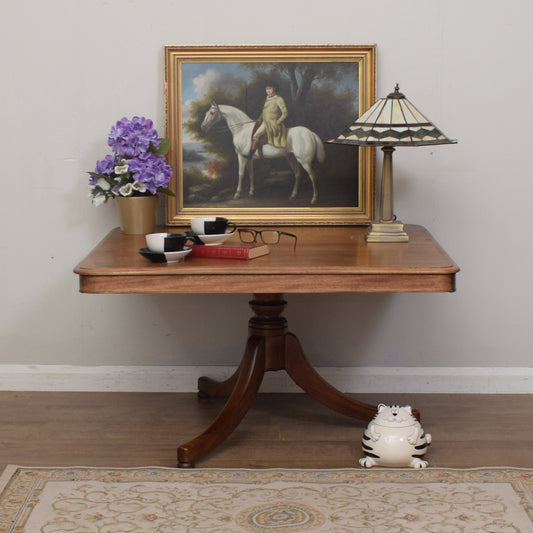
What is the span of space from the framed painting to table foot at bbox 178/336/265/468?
0.55 metres

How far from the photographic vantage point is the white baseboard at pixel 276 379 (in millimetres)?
3285

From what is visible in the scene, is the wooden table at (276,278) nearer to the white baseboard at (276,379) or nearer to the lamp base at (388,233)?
the lamp base at (388,233)

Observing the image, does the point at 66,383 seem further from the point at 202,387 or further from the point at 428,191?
the point at 428,191

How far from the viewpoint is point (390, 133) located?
2617mm

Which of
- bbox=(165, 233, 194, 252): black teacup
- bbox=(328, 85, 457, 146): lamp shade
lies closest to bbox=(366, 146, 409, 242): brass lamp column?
bbox=(328, 85, 457, 146): lamp shade

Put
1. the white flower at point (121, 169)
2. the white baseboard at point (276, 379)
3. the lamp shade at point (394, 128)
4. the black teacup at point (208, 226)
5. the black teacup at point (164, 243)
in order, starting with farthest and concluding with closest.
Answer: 1. the white baseboard at point (276, 379)
2. the white flower at point (121, 169)
3. the lamp shade at point (394, 128)
4. the black teacup at point (208, 226)
5. the black teacup at point (164, 243)

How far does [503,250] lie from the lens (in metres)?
3.20

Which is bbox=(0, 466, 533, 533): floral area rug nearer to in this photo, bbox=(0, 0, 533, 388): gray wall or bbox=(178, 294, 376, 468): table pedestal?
bbox=(178, 294, 376, 468): table pedestal

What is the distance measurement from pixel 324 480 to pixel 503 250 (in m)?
1.25

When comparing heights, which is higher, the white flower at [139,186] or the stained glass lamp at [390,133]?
the stained glass lamp at [390,133]

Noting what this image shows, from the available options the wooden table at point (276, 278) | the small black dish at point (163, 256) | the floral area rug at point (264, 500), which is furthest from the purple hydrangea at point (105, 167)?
the floral area rug at point (264, 500)

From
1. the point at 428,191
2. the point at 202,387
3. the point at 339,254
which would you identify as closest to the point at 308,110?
the point at 428,191

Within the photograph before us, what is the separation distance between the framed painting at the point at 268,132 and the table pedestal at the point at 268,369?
1.37 ft

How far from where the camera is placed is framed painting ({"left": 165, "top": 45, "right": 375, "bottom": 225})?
3057 mm
